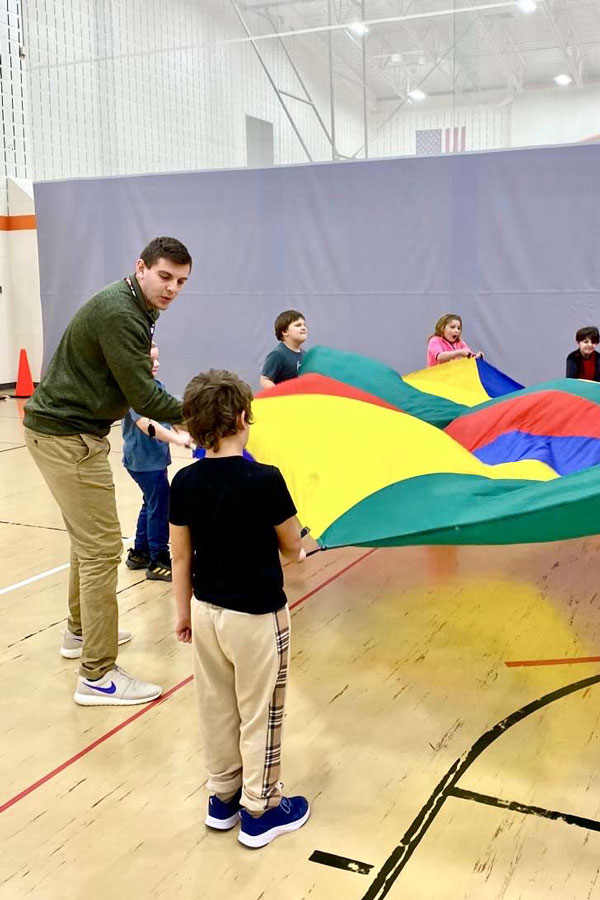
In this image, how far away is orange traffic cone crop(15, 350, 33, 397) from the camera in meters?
8.99

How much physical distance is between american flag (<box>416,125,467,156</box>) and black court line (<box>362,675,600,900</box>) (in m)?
5.39

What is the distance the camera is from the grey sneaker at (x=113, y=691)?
2.52 m

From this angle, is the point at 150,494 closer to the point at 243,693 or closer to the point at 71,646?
the point at 71,646

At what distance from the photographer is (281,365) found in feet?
13.7

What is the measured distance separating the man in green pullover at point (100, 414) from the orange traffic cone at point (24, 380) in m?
6.88

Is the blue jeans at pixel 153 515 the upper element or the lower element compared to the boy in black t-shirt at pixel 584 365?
lower

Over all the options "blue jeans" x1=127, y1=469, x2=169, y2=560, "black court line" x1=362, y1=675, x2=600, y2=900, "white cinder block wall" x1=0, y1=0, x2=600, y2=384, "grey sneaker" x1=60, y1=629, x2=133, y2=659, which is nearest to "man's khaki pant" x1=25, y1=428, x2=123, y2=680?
"grey sneaker" x1=60, y1=629, x2=133, y2=659

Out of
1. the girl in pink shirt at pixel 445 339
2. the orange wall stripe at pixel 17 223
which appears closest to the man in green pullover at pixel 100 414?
the girl in pink shirt at pixel 445 339

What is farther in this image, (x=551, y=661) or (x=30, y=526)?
(x=30, y=526)

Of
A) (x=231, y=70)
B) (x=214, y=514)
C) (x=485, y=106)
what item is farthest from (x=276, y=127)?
(x=214, y=514)

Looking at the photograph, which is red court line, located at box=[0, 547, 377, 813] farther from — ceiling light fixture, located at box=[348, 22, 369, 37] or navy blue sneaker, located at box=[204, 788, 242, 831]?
ceiling light fixture, located at box=[348, 22, 369, 37]

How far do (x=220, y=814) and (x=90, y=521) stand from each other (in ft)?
3.10

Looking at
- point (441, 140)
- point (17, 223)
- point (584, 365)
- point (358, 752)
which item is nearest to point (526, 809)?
point (358, 752)

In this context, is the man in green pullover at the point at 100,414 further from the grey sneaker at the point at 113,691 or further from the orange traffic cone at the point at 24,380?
the orange traffic cone at the point at 24,380
